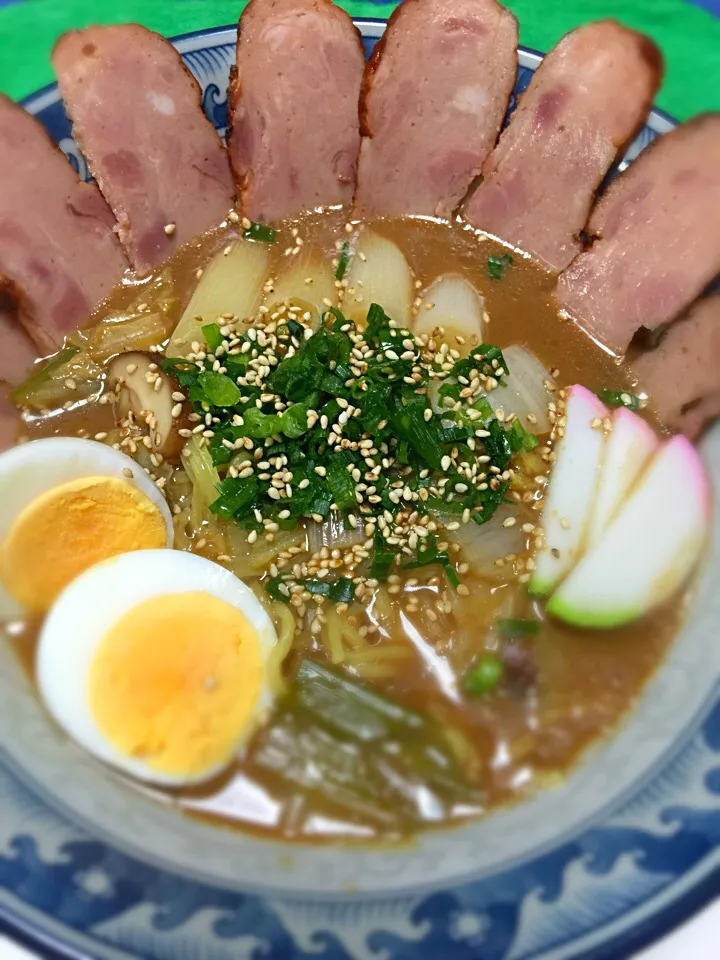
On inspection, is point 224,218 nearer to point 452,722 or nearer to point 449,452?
point 449,452

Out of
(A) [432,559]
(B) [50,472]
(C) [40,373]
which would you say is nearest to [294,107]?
(C) [40,373]

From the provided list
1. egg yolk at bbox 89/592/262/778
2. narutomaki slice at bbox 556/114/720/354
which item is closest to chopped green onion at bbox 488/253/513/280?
narutomaki slice at bbox 556/114/720/354

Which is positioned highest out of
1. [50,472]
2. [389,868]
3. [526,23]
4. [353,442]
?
[526,23]

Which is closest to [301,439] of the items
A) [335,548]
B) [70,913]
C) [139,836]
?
[335,548]

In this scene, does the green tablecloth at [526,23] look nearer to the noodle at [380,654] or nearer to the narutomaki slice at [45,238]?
the narutomaki slice at [45,238]

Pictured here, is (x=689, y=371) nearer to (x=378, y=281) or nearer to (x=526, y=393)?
(x=526, y=393)

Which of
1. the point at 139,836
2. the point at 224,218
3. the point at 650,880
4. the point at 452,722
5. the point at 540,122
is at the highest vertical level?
the point at 540,122
